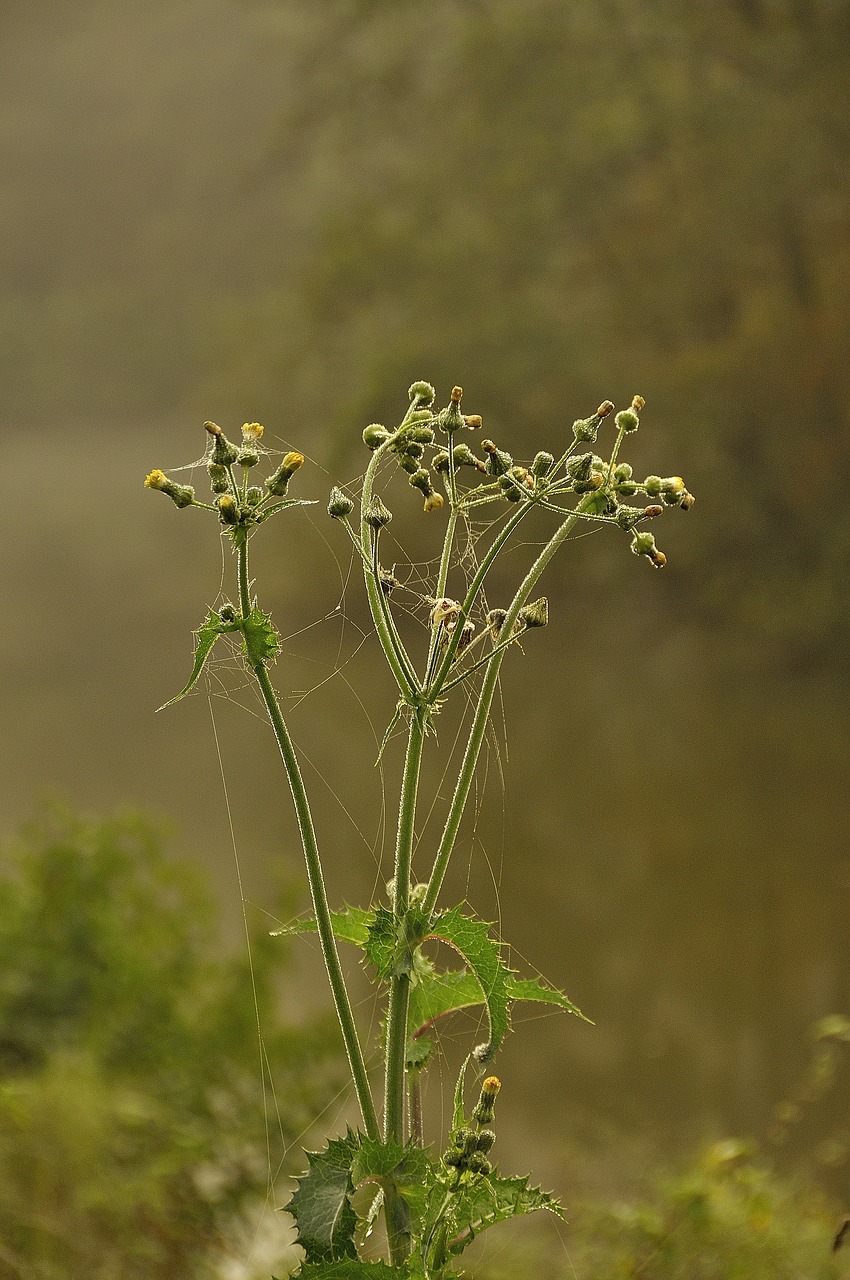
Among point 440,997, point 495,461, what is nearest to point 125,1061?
point 440,997

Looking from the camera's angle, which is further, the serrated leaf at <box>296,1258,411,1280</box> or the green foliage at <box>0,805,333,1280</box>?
the green foliage at <box>0,805,333,1280</box>

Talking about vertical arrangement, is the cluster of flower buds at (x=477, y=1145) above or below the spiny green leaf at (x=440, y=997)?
below

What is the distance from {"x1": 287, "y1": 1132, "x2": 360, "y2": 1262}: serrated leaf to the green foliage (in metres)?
0.60

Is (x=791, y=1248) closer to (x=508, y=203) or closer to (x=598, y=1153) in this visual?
(x=598, y=1153)

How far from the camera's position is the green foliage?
823 millimetres

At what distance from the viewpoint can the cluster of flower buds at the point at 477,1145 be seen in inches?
10.7

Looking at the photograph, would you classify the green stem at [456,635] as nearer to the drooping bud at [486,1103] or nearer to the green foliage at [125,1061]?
the drooping bud at [486,1103]

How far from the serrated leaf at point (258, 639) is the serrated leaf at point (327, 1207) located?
12 centimetres

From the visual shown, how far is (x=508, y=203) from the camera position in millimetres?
2623

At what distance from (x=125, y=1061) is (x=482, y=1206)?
87cm

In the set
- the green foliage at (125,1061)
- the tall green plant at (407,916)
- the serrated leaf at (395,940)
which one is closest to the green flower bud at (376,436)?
the tall green plant at (407,916)

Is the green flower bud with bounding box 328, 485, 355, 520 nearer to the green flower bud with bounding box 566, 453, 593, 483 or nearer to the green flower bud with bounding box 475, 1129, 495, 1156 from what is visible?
the green flower bud with bounding box 566, 453, 593, 483

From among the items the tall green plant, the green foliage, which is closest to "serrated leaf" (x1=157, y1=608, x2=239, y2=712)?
the tall green plant

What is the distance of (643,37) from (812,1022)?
2308 mm
